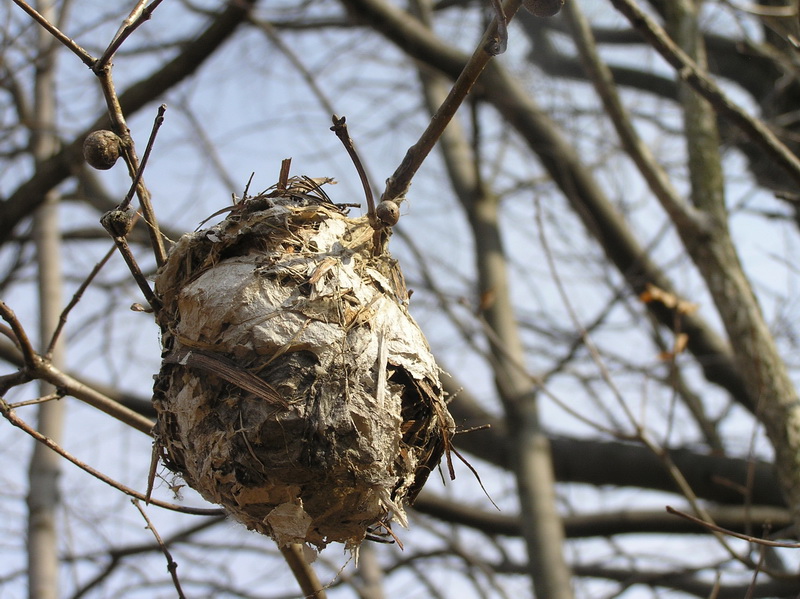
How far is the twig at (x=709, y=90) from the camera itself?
115 inches

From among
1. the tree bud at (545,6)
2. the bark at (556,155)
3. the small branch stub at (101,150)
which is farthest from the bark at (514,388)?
the small branch stub at (101,150)

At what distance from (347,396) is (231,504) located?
1.27ft

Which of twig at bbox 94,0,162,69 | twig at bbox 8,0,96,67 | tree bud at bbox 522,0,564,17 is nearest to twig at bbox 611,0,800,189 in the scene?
tree bud at bbox 522,0,564,17

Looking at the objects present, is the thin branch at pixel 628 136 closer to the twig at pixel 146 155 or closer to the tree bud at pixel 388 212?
the tree bud at pixel 388 212

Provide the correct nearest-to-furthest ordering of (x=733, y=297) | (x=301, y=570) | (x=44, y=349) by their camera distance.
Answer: (x=301, y=570) < (x=733, y=297) < (x=44, y=349)

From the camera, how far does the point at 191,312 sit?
2.16 meters

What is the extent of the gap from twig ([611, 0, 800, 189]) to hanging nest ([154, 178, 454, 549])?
1.32 m

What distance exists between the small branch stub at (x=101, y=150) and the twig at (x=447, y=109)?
0.67 m

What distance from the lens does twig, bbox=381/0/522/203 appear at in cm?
201

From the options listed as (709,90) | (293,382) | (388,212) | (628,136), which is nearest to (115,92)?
(388,212)

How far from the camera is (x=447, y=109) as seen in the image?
2.09 m

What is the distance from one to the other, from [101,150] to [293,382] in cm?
70

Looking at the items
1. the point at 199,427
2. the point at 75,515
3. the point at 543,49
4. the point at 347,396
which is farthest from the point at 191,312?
the point at 543,49

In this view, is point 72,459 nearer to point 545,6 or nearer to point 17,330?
point 17,330
